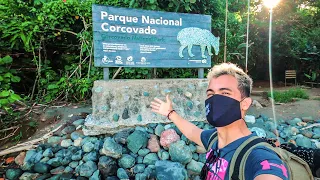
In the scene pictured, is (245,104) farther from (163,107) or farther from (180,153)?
(180,153)

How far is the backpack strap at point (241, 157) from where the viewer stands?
1.19m

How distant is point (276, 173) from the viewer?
110 cm

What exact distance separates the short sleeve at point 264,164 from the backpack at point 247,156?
0.02m

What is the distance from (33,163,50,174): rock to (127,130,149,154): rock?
4.11 feet

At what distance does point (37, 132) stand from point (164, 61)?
2768 millimetres

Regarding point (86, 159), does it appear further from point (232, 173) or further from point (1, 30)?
point (1, 30)

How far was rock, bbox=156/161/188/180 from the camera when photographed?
313cm

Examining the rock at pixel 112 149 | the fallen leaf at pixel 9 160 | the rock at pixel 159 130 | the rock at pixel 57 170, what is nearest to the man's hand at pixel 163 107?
the rock at pixel 112 149

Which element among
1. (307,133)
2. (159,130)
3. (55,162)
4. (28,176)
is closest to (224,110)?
(159,130)

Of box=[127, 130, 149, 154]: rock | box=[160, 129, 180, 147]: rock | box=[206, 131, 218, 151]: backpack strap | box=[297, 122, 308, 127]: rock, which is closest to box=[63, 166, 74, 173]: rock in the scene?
box=[127, 130, 149, 154]: rock

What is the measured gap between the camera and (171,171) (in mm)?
3195

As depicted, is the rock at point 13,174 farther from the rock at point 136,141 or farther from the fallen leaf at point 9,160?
the rock at point 136,141

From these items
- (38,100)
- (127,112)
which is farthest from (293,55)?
(38,100)

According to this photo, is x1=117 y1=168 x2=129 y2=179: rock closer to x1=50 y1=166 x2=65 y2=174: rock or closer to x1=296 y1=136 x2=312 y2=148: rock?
x1=50 y1=166 x2=65 y2=174: rock
